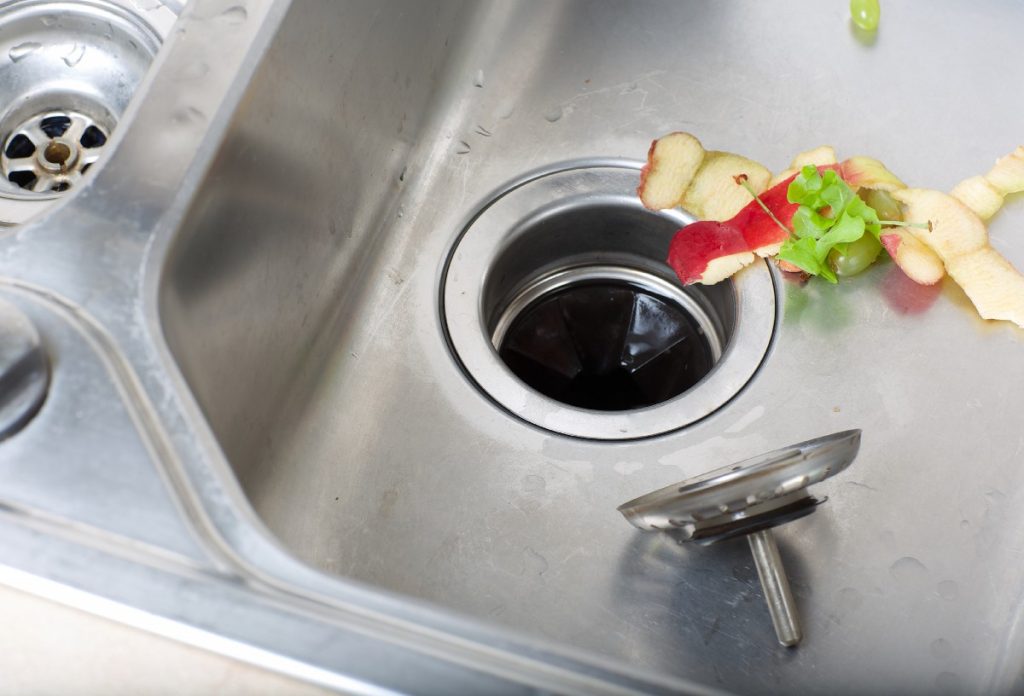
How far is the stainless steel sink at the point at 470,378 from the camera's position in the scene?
0.51m

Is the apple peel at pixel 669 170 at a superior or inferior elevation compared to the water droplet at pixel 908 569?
superior

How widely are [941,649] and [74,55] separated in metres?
0.80

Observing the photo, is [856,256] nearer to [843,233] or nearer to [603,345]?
[843,233]

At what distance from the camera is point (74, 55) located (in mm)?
889

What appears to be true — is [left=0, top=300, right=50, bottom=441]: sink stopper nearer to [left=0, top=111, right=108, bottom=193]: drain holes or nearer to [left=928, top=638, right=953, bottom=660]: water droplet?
[left=0, top=111, right=108, bottom=193]: drain holes

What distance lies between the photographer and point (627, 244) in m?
0.86

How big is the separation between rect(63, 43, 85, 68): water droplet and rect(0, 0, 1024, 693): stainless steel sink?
0.86 feet

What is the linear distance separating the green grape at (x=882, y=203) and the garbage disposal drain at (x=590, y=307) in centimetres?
9

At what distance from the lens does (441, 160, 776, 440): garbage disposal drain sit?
0.76 meters

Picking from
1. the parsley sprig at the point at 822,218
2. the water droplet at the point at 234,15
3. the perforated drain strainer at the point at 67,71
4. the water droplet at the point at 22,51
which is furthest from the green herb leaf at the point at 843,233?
the water droplet at the point at 22,51

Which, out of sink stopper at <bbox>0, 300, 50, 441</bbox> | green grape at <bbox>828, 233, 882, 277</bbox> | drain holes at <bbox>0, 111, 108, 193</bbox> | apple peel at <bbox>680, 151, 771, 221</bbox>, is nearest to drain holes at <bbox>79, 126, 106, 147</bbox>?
drain holes at <bbox>0, 111, 108, 193</bbox>

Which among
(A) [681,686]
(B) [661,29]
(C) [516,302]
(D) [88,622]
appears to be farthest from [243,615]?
(B) [661,29]

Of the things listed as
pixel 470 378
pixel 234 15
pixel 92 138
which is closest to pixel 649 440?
pixel 470 378

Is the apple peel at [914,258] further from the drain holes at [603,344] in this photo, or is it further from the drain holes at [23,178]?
the drain holes at [23,178]
